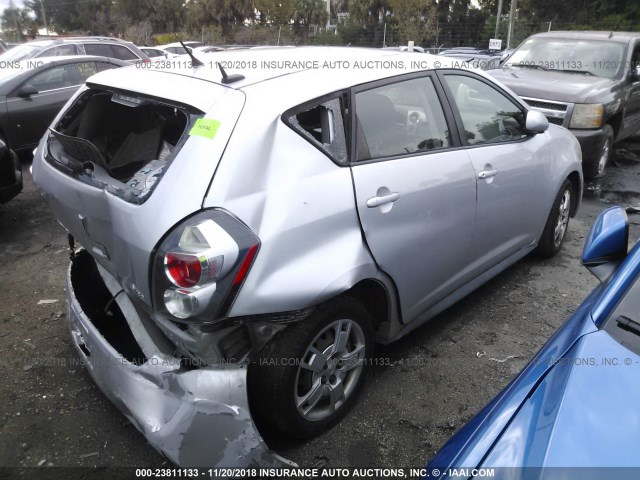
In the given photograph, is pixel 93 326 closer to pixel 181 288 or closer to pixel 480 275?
pixel 181 288

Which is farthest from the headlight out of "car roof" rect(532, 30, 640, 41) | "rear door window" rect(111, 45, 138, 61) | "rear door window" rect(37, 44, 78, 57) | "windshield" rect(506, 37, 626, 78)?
"rear door window" rect(111, 45, 138, 61)

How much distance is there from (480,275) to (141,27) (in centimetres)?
4260

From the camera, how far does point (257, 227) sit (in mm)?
2037

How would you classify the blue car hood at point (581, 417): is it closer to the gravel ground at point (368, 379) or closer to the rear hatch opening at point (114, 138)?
the gravel ground at point (368, 379)

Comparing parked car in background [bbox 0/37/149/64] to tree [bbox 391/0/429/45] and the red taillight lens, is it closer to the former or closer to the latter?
the red taillight lens

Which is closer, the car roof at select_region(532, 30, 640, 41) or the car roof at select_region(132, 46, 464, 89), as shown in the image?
the car roof at select_region(132, 46, 464, 89)

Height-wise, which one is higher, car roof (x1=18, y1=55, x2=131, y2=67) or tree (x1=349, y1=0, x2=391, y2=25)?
tree (x1=349, y1=0, x2=391, y2=25)

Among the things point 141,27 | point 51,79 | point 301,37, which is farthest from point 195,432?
point 141,27

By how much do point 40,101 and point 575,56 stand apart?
739 centimetres

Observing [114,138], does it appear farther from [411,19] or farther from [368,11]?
[368,11]

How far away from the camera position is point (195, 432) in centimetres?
199

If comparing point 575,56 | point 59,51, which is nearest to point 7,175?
point 59,51

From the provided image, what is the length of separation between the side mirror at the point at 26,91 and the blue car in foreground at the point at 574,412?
724cm

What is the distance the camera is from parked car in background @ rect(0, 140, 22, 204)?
15.4 ft
